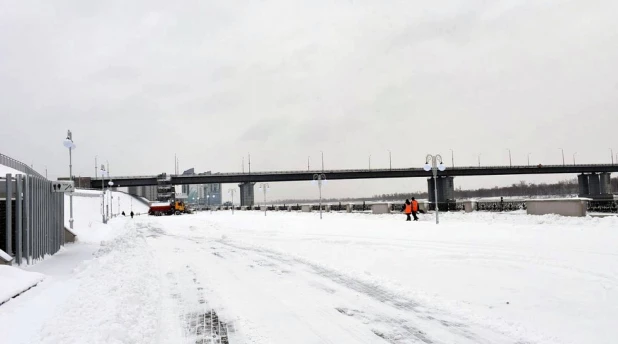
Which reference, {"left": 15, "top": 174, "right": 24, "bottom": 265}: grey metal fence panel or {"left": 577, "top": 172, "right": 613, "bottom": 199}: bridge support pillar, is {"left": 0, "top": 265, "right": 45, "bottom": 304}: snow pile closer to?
{"left": 15, "top": 174, "right": 24, "bottom": 265}: grey metal fence panel

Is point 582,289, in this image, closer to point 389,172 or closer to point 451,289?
point 451,289

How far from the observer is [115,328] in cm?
647

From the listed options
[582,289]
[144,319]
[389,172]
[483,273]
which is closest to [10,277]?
[144,319]

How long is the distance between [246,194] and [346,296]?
107m

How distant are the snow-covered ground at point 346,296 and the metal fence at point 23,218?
80 cm

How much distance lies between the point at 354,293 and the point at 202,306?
10.1 ft

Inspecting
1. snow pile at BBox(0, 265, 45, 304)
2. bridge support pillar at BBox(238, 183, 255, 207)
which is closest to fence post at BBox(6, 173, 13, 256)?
snow pile at BBox(0, 265, 45, 304)

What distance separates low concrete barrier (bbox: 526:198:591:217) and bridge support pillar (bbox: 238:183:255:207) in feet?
298

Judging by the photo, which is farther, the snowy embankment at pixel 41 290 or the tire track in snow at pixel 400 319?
the snowy embankment at pixel 41 290

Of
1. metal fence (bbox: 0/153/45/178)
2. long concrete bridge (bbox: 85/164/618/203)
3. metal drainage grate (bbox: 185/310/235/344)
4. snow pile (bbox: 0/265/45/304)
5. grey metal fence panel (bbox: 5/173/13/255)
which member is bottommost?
metal drainage grate (bbox: 185/310/235/344)

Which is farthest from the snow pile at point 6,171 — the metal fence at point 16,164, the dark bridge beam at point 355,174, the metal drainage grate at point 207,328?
the dark bridge beam at point 355,174

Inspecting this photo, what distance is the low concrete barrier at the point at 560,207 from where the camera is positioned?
22.9 meters

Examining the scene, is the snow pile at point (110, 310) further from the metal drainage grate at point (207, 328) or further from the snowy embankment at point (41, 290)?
the metal drainage grate at point (207, 328)

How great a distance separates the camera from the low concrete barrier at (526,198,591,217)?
22.9m
